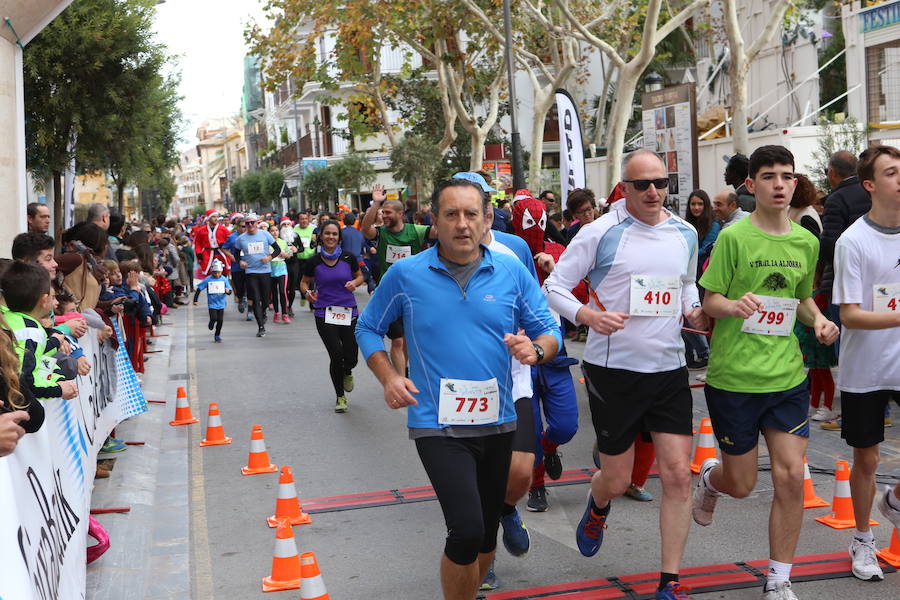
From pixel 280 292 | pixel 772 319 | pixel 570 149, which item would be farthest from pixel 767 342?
pixel 280 292

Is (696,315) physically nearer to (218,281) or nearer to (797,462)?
(797,462)

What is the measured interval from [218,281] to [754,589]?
1449 cm

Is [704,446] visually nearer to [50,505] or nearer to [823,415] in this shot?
[823,415]

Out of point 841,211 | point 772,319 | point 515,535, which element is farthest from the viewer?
point 841,211

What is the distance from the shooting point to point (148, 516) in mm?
7320

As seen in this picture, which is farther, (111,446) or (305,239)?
(305,239)

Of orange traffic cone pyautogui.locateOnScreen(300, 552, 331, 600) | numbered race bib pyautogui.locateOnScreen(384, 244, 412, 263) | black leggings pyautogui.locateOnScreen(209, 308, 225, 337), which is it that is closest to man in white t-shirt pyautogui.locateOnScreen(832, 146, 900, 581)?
orange traffic cone pyautogui.locateOnScreen(300, 552, 331, 600)

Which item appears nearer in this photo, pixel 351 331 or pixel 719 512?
pixel 719 512

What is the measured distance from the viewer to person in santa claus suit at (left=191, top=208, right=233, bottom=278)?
19.5m

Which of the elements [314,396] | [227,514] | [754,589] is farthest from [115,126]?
[754,589]

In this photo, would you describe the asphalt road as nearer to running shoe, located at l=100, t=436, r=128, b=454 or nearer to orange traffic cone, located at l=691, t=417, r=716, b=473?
orange traffic cone, located at l=691, t=417, r=716, b=473

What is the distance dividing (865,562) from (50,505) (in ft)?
11.9

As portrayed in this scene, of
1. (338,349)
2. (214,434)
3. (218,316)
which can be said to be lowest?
(214,434)

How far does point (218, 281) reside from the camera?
18578 mm
